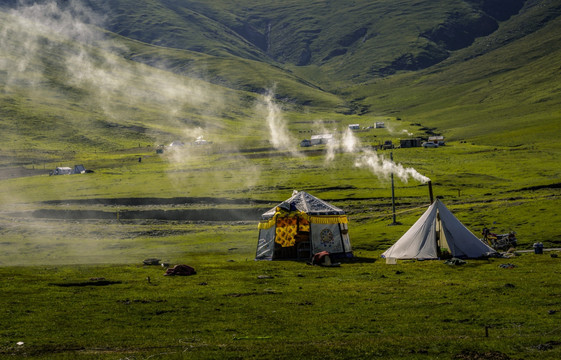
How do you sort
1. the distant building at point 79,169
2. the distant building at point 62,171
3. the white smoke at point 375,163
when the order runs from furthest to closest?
the distant building at point 79,169, the distant building at point 62,171, the white smoke at point 375,163

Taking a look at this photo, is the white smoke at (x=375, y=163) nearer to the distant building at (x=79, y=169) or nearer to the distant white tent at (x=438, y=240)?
the distant white tent at (x=438, y=240)

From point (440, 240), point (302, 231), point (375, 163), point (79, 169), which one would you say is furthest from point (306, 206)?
point (79, 169)

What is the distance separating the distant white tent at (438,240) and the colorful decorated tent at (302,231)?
5.87 meters

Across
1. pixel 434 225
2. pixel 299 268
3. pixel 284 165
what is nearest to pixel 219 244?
pixel 299 268

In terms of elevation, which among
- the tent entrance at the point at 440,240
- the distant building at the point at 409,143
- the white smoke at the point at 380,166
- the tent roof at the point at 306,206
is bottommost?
the tent entrance at the point at 440,240

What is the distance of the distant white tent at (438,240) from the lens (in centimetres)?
4794

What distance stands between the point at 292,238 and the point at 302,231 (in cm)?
116

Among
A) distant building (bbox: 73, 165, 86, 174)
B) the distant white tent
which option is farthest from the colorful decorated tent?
distant building (bbox: 73, 165, 86, 174)

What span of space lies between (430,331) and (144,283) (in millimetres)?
21545

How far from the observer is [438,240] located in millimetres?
49188

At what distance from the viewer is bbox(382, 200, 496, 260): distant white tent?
1887 inches

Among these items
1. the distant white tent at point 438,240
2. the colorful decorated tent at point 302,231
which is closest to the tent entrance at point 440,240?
the distant white tent at point 438,240

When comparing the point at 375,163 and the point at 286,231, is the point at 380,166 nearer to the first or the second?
the point at 375,163

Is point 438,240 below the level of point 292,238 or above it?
below
